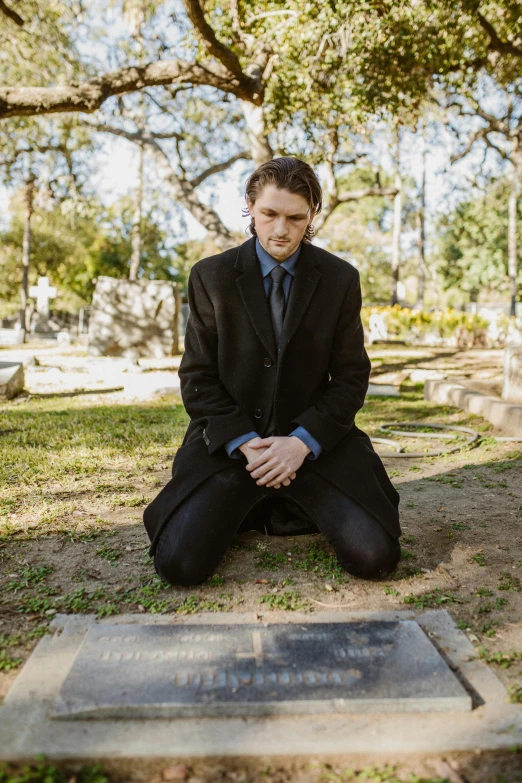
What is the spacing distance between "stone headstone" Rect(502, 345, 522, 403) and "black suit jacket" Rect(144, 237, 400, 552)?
15.1ft

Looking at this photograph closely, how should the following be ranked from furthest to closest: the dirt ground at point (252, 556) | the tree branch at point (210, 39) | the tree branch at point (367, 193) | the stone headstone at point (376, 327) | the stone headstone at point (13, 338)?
the stone headstone at point (13, 338), the stone headstone at point (376, 327), the tree branch at point (367, 193), the tree branch at point (210, 39), the dirt ground at point (252, 556)

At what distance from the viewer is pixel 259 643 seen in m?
2.07

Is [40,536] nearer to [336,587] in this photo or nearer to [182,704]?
[336,587]

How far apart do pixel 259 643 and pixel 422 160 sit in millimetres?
28083

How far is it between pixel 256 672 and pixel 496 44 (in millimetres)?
8480

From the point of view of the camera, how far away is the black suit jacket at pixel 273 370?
112 inches

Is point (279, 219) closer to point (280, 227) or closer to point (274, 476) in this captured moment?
point (280, 227)

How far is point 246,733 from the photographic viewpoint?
169 cm

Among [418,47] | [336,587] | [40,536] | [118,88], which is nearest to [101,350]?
[118,88]

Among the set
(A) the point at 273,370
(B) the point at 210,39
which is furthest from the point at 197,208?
(A) the point at 273,370

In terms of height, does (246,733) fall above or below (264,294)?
below

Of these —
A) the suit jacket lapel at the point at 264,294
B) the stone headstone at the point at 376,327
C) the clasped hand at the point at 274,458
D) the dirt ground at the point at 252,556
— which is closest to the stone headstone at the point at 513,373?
the dirt ground at the point at 252,556

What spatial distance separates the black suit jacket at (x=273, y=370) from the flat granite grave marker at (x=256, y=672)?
713 millimetres

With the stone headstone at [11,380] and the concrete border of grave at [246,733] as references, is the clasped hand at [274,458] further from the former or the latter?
the stone headstone at [11,380]
